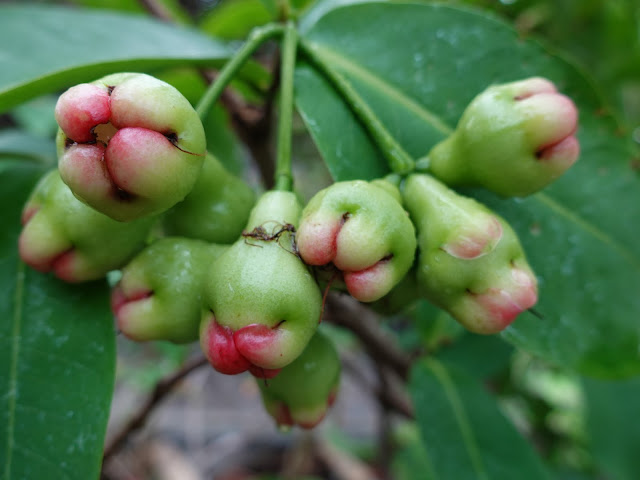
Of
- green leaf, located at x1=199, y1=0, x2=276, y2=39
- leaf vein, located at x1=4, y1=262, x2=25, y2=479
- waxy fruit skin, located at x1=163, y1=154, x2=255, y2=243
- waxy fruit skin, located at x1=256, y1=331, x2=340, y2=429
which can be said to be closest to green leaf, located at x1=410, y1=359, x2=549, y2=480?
waxy fruit skin, located at x1=256, y1=331, x2=340, y2=429

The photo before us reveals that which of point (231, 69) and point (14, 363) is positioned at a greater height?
point (231, 69)

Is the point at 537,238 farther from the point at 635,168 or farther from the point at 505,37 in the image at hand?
the point at 505,37

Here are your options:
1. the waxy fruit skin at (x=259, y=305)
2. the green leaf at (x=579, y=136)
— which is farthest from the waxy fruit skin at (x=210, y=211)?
the green leaf at (x=579, y=136)

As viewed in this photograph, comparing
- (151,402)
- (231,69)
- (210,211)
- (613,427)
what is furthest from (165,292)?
(613,427)

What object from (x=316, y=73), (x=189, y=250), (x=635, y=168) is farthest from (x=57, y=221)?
(x=635, y=168)

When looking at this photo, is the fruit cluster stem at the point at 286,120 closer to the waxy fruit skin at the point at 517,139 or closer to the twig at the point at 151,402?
the waxy fruit skin at the point at 517,139

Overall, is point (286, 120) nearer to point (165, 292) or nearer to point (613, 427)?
point (165, 292)

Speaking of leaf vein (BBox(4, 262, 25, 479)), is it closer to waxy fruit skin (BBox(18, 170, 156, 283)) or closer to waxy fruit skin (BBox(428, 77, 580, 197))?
waxy fruit skin (BBox(18, 170, 156, 283))
